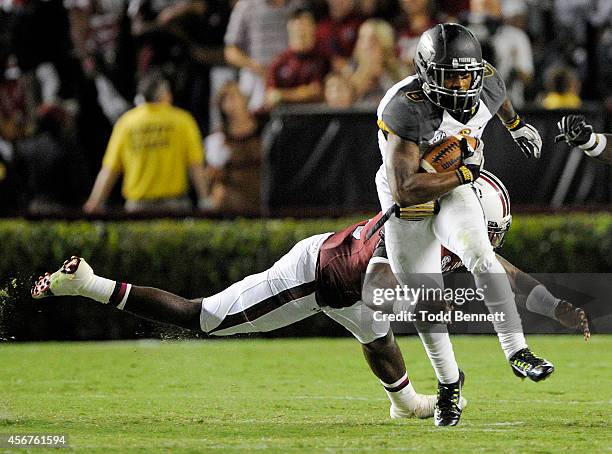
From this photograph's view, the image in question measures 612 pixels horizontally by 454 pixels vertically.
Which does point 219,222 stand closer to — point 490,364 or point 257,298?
point 490,364

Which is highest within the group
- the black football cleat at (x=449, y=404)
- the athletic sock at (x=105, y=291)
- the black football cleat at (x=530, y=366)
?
the athletic sock at (x=105, y=291)

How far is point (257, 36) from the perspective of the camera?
45.0 ft

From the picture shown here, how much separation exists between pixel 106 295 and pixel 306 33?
6128 mm

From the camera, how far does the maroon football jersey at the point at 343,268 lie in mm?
7500

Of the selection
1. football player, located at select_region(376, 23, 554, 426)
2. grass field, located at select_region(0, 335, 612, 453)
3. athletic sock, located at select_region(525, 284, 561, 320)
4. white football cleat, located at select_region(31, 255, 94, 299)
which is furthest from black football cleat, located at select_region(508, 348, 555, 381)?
white football cleat, located at select_region(31, 255, 94, 299)

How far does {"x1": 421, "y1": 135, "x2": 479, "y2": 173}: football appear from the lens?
7266 millimetres

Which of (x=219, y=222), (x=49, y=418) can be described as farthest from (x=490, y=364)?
(x=49, y=418)

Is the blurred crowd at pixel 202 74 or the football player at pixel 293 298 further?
the blurred crowd at pixel 202 74

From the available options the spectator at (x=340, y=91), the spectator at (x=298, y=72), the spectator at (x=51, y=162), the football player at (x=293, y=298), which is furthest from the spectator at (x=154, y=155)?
the football player at (x=293, y=298)

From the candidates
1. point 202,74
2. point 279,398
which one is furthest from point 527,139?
point 202,74

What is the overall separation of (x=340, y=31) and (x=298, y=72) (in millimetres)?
670

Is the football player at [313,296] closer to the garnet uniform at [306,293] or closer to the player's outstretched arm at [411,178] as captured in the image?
the garnet uniform at [306,293]

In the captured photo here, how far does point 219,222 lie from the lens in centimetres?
1255

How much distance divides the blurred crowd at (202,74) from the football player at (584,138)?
15.6ft
